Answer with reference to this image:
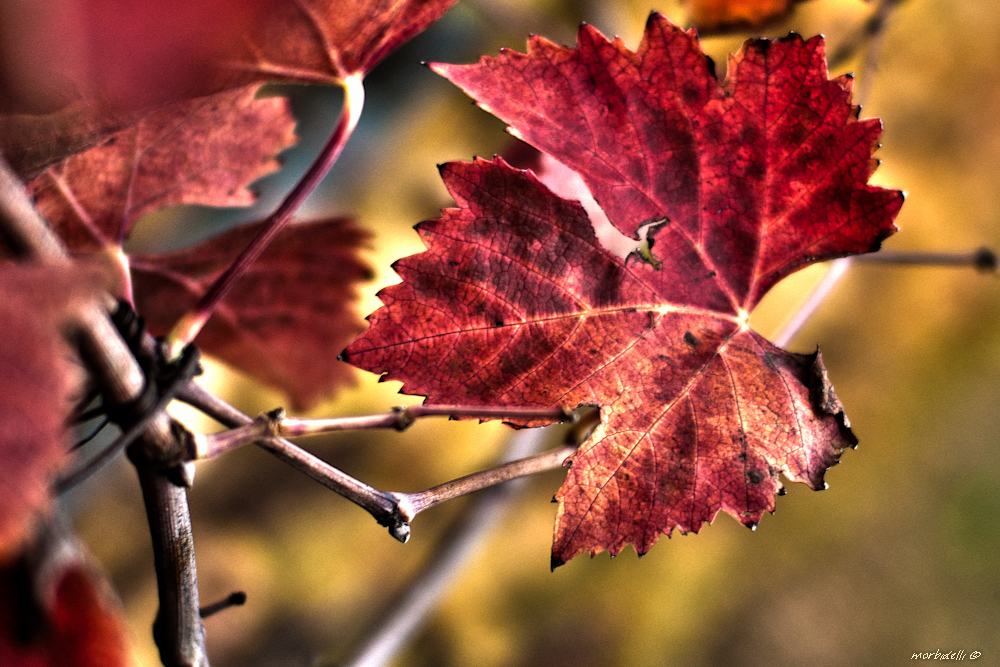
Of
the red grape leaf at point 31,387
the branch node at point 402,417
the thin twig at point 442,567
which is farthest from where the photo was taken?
the thin twig at point 442,567

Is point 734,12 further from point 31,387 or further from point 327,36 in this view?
point 31,387

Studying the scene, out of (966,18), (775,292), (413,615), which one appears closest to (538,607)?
(413,615)

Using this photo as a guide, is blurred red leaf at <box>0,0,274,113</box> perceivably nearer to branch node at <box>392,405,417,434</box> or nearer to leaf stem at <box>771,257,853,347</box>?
branch node at <box>392,405,417,434</box>

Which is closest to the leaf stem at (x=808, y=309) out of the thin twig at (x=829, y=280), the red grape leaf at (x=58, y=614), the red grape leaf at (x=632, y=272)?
the thin twig at (x=829, y=280)

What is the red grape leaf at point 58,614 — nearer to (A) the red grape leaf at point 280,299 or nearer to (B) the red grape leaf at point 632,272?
(B) the red grape leaf at point 632,272

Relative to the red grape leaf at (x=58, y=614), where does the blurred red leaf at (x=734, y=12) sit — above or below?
above

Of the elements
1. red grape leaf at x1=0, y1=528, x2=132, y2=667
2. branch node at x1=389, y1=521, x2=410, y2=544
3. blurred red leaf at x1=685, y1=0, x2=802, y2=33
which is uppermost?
blurred red leaf at x1=685, y1=0, x2=802, y2=33

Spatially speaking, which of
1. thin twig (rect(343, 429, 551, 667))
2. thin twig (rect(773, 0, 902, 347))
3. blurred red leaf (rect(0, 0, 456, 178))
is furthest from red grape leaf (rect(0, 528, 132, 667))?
thin twig (rect(343, 429, 551, 667))
